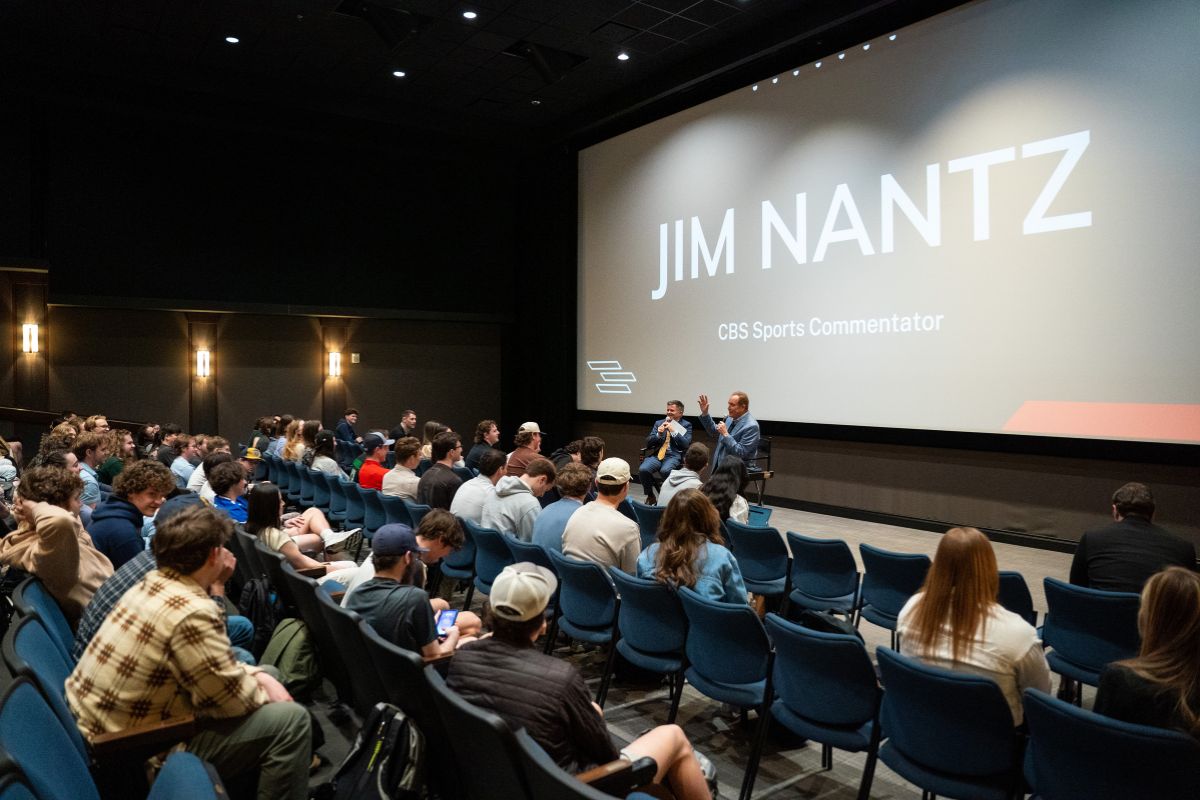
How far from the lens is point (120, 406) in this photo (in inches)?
474

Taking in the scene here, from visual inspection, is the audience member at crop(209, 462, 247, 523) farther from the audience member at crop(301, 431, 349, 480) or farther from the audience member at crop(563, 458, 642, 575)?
the audience member at crop(301, 431, 349, 480)

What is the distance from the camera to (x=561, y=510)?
4.50 m

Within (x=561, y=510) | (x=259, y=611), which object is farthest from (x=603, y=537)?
(x=259, y=611)

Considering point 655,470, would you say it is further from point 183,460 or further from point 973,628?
point 973,628

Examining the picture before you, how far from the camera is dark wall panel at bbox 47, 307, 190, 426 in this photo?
11648 mm

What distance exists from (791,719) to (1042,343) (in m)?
5.71

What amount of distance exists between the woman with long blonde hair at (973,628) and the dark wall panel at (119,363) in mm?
12711

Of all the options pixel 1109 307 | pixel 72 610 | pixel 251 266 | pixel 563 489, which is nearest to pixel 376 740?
pixel 72 610

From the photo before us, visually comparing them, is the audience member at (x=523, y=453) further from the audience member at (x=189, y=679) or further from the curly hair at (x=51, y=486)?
the audience member at (x=189, y=679)

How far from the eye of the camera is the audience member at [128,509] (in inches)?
145

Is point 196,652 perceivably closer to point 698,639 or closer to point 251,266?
point 698,639

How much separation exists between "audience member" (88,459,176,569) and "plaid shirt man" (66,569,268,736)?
63.2 inches

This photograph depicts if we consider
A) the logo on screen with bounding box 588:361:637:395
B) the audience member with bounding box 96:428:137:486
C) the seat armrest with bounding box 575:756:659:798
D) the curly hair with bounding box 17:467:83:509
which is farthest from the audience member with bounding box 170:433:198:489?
the logo on screen with bounding box 588:361:637:395

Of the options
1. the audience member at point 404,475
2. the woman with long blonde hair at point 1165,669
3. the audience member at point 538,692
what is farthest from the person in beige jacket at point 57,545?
the woman with long blonde hair at point 1165,669
